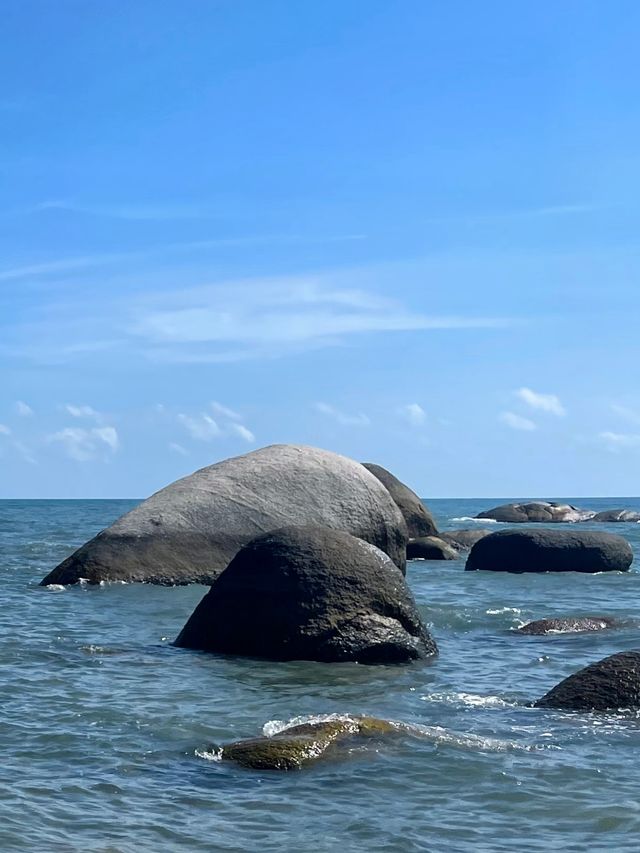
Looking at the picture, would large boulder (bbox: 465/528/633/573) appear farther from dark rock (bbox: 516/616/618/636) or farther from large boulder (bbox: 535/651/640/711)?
large boulder (bbox: 535/651/640/711)

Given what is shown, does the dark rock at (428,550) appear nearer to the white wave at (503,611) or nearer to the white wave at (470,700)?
the white wave at (503,611)

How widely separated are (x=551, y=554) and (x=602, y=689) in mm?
16390

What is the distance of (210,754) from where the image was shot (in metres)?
8.17

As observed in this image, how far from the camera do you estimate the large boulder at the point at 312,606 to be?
12156mm

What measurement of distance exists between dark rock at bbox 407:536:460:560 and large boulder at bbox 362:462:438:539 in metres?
0.43

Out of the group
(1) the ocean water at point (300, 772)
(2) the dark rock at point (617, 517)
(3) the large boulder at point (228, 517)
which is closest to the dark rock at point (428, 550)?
(3) the large boulder at point (228, 517)

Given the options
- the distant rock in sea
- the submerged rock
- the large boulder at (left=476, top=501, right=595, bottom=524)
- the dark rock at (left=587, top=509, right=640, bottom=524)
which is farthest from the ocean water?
the dark rock at (left=587, top=509, right=640, bottom=524)

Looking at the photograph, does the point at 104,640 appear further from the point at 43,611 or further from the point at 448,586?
the point at 448,586

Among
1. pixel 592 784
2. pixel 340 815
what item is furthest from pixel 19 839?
pixel 592 784

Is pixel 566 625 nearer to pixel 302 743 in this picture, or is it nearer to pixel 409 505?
pixel 302 743

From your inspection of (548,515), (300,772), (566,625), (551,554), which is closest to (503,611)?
(566,625)

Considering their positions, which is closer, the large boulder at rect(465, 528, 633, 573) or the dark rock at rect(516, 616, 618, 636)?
the dark rock at rect(516, 616, 618, 636)

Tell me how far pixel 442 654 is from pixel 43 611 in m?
5.54

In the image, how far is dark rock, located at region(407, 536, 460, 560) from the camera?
98.1 feet
